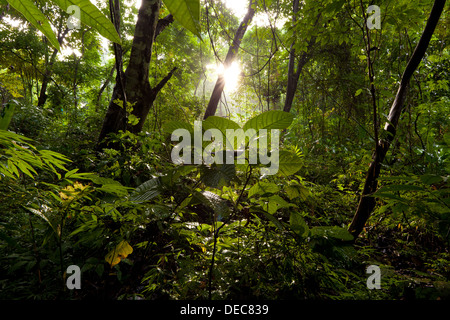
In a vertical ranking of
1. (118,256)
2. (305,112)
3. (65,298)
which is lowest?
(65,298)

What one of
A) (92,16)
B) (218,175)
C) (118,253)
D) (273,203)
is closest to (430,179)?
(273,203)

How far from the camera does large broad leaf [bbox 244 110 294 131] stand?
0.60 meters

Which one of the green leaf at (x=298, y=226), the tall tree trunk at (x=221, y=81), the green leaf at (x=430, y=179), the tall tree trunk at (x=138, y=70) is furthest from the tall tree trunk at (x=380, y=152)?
the tall tree trunk at (x=221, y=81)

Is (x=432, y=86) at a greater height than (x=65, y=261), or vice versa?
(x=432, y=86)

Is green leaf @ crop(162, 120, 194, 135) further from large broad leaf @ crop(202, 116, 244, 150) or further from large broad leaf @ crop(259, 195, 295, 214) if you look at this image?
large broad leaf @ crop(259, 195, 295, 214)

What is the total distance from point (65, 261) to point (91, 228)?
0.86ft

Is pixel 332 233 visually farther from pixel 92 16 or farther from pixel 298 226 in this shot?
pixel 92 16

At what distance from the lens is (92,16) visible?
29cm

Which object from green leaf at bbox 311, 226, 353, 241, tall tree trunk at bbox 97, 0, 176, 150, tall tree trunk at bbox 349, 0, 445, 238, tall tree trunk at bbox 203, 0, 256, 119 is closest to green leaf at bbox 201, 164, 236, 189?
green leaf at bbox 311, 226, 353, 241

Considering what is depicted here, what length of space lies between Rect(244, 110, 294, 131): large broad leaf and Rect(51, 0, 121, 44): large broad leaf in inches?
15.9

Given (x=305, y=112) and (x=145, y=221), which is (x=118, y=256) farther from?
(x=305, y=112)

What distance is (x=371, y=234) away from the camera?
162cm

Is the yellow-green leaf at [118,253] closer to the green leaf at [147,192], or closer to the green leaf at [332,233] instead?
the green leaf at [147,192]
